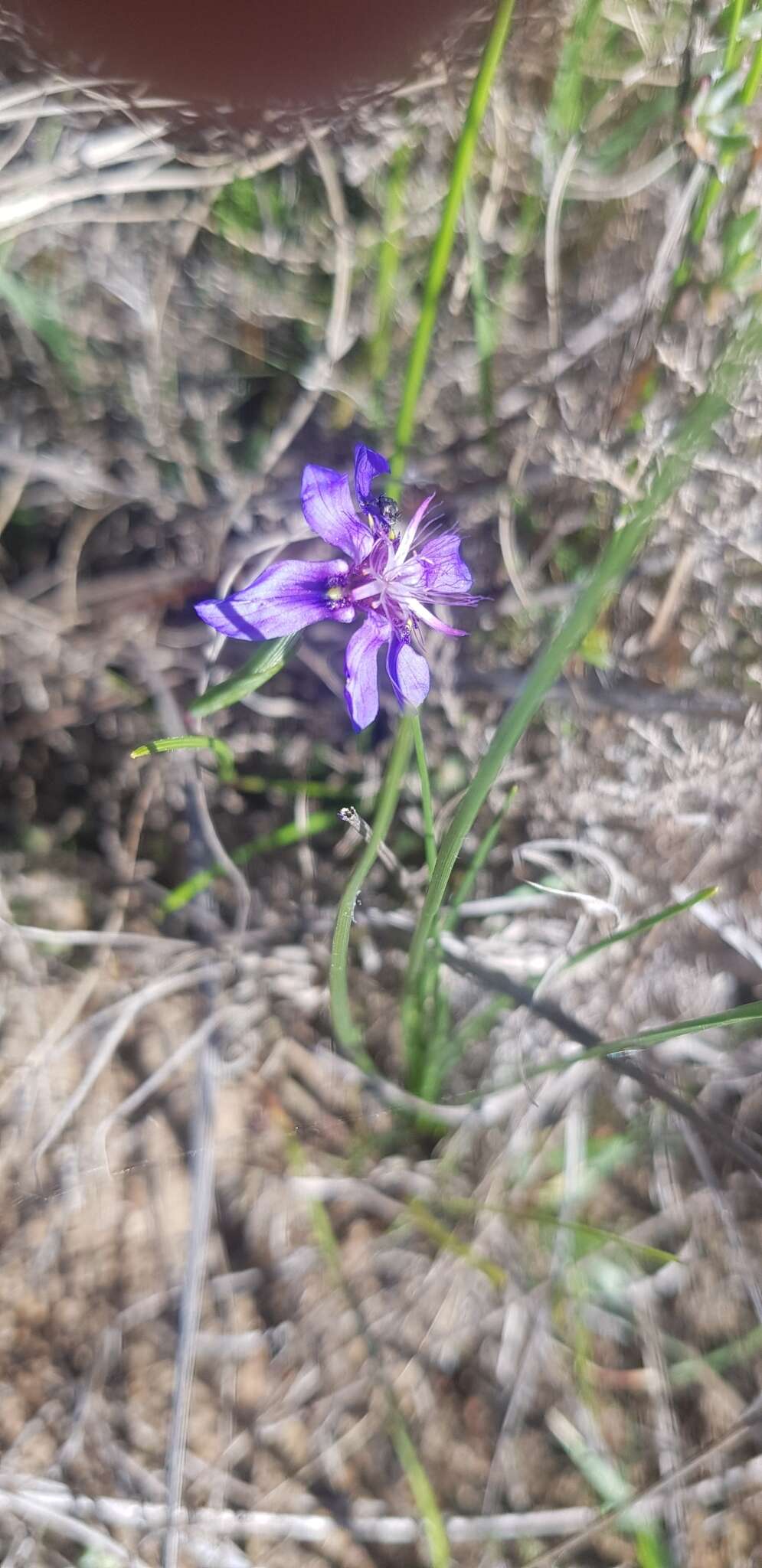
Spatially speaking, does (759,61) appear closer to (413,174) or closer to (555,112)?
(555,112)

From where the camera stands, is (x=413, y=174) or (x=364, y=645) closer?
(x=364, y=645)

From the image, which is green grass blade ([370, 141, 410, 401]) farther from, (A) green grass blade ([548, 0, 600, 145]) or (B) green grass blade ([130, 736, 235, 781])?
(B) green grass blade ([130, 736, 235, 781])

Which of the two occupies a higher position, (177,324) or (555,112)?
(555,112)

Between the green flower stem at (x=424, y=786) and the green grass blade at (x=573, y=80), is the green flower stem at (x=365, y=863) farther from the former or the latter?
the green grass blade at (x=573, y=80)

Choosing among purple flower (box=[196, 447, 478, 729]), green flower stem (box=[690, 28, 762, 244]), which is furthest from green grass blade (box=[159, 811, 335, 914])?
green flower stem (box=[690, 28, 762, 244])

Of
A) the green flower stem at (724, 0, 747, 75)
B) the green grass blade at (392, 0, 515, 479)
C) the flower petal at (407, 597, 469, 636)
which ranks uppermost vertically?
the green flower stem at (724, 0, 747, 75)

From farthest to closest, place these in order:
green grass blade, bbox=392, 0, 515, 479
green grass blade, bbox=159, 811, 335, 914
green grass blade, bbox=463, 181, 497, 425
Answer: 1. green grass blade, bbox=159, 811, 335, 914
2. green grass blade, bbox=463, 181, 497, 425
3. green grass blade, bbox=392, 0, 515, 479

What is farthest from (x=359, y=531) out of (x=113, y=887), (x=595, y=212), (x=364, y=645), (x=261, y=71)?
(x=595, y=212)
